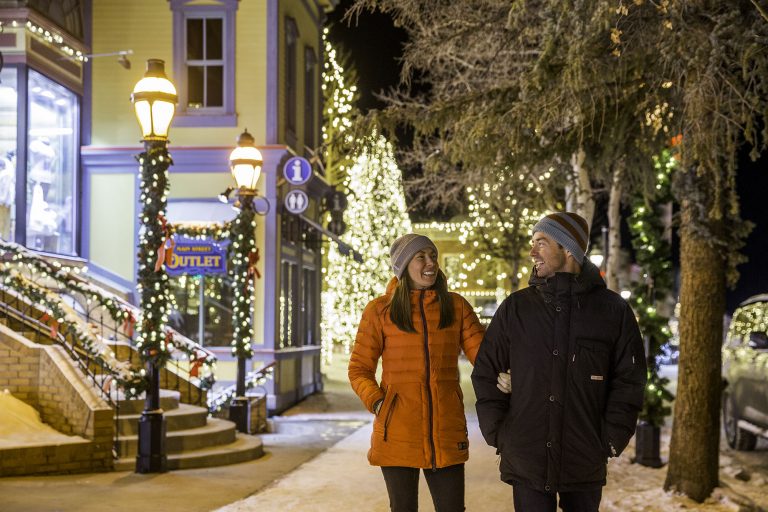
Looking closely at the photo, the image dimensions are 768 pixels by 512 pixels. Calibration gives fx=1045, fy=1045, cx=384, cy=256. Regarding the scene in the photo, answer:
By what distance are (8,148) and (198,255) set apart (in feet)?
14.3

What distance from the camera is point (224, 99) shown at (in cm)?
2027

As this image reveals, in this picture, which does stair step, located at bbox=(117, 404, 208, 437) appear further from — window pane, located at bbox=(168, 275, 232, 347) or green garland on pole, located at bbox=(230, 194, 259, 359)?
window pane, located at bbox=(168, 275, 232, 347)

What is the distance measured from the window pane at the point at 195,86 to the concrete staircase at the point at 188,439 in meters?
7.63

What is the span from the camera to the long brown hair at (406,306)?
5605 mm

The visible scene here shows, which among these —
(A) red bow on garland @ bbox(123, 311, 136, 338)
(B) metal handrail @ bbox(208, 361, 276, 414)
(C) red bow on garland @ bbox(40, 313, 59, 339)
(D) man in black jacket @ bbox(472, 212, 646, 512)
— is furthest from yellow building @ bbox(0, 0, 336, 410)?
(D) man in black jacket @ bbox(472, 212, 646, 512)

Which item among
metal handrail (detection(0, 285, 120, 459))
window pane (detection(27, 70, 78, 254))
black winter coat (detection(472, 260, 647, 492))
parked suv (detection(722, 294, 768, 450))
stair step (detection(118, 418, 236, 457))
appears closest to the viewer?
black winter coat (detection(472, 260, 647, 492))

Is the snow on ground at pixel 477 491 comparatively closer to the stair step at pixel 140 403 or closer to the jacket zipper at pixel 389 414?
the stair step at pixel 140 403

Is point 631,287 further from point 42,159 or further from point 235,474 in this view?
point 42,159

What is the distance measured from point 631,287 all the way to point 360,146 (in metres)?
5.23

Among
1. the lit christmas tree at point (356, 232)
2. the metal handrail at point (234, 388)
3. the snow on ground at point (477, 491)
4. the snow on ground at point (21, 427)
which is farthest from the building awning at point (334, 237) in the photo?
the lit christmas tree at point (356, 232)

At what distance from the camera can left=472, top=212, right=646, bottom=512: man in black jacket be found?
475 centimetres

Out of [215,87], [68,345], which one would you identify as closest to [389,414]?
[68,345]

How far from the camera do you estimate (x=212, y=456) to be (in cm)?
1295

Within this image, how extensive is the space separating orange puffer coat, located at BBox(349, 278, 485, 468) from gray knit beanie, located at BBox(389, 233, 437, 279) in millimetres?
163
